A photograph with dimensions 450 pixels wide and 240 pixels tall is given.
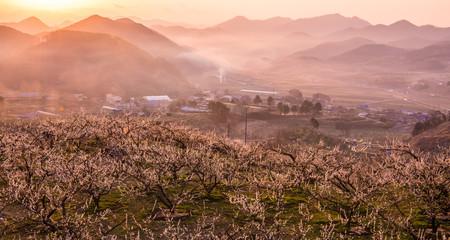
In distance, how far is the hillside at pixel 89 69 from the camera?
5049 inches

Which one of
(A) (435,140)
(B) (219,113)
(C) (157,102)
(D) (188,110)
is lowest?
(A) (435,140)

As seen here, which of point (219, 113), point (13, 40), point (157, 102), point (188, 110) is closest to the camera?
point (219, 113)

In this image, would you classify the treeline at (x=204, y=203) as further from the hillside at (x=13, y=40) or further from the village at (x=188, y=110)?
the hillside at (x=13, y=40)

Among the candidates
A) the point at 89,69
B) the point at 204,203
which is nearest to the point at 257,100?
the point at 89,69

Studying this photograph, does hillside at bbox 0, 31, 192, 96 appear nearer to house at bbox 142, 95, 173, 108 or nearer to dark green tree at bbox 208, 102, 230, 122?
house at bbox 142, 95, 173, 108

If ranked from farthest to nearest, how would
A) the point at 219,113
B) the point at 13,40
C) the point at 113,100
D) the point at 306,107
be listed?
the point at 13,40
the point at 113,100
the point at 306,107
the point at 219,113

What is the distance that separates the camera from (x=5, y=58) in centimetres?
15062

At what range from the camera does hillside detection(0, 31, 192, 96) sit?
12825cm

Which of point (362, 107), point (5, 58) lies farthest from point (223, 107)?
point (5, 58)

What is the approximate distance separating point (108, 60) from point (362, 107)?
436 feet

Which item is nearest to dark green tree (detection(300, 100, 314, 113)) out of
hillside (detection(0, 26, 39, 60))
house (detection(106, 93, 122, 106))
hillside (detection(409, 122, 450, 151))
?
hillside (detection(409, 122, 450, 151))

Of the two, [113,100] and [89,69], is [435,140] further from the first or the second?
[89,69]

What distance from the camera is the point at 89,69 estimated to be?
146 m

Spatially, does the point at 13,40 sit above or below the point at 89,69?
above
